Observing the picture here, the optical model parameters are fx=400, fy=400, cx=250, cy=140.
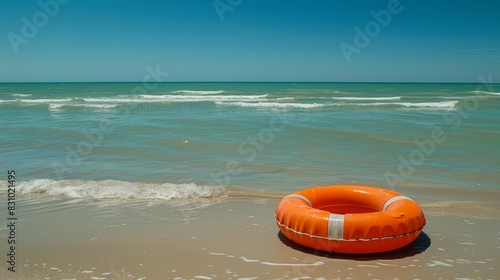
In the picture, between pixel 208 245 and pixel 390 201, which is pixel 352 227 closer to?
pixel 390 201

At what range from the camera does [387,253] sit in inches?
161

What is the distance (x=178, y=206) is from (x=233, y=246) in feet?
5.48

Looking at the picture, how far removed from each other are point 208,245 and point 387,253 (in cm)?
187

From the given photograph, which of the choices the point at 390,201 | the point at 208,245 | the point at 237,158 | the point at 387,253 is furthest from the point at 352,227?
the point at 237,158

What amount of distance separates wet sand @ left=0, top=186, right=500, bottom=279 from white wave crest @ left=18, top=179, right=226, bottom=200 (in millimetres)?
323

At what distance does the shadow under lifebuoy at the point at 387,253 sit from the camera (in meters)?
4.02

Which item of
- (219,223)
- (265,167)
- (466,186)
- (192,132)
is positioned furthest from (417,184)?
(192,132)

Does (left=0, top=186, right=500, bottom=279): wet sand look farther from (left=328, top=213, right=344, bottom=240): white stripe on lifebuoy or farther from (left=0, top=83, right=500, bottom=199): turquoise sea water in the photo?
(left=0, top=83, right=500, bottom=199): turquoise sea water

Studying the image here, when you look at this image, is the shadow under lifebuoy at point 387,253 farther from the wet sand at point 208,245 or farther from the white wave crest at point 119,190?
the white wave crest at point 119,190

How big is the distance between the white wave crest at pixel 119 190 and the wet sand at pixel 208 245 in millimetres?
323

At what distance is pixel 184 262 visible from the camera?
3916 millimetres

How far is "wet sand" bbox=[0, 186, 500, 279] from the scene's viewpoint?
3729 mm

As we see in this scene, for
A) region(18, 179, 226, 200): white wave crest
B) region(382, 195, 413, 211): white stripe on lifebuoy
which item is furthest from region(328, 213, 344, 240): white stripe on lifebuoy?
region(18, 179, 226, 200): white wave crest

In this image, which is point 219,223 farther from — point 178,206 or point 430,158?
point 430,158
